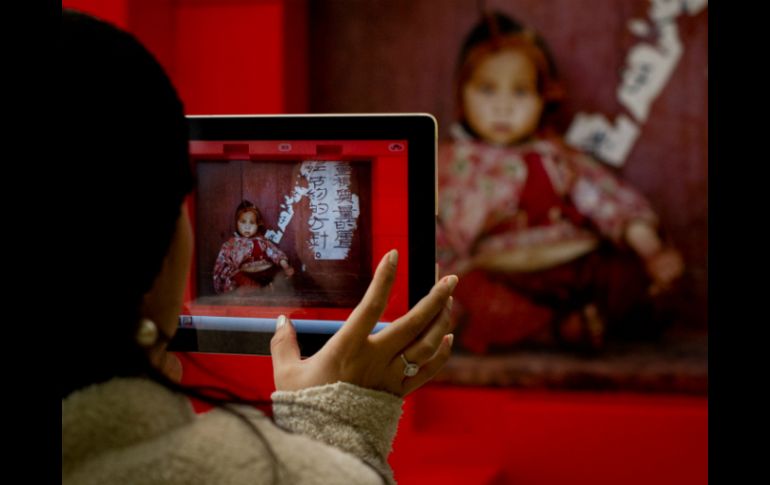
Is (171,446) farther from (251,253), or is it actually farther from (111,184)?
(251,253)

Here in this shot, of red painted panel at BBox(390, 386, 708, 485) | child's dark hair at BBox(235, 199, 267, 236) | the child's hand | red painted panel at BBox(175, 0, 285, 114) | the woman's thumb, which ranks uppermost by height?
red painted panel at BBox(175, 0, 285, 114)

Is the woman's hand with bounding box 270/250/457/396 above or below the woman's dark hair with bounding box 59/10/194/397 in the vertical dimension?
below

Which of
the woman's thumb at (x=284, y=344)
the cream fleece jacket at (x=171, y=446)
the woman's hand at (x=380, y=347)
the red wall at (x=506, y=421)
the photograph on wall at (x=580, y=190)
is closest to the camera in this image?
the cream fleece jacket at (x=171, y=446)

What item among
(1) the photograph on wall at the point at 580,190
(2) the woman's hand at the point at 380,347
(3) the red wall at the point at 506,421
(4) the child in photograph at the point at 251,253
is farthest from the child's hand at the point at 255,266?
(1) the photograph on wall at the point at 580,190

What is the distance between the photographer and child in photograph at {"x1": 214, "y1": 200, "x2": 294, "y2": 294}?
838mm

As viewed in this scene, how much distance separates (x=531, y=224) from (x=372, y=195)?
4.93 feet

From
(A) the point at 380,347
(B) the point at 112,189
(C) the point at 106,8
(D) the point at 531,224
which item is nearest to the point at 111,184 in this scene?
(B) the point at 112,189

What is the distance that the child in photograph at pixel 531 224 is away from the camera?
2.21 metres

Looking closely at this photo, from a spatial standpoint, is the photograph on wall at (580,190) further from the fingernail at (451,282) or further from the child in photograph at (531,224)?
the fingernail at (451,282)

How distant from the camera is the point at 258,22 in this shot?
6.33 feet

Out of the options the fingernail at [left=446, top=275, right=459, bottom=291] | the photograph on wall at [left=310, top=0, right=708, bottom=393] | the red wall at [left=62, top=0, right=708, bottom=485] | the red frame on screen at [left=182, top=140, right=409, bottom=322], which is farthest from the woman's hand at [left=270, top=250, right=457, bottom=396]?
the photograph on wall at [left=310, top=0, right=708, bottom=393]

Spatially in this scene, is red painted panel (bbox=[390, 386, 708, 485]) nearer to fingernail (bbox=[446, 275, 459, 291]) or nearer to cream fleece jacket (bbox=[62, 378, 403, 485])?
fingernail (bbox=[446, 275, 459, 291])

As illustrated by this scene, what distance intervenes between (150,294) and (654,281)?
196 cm
